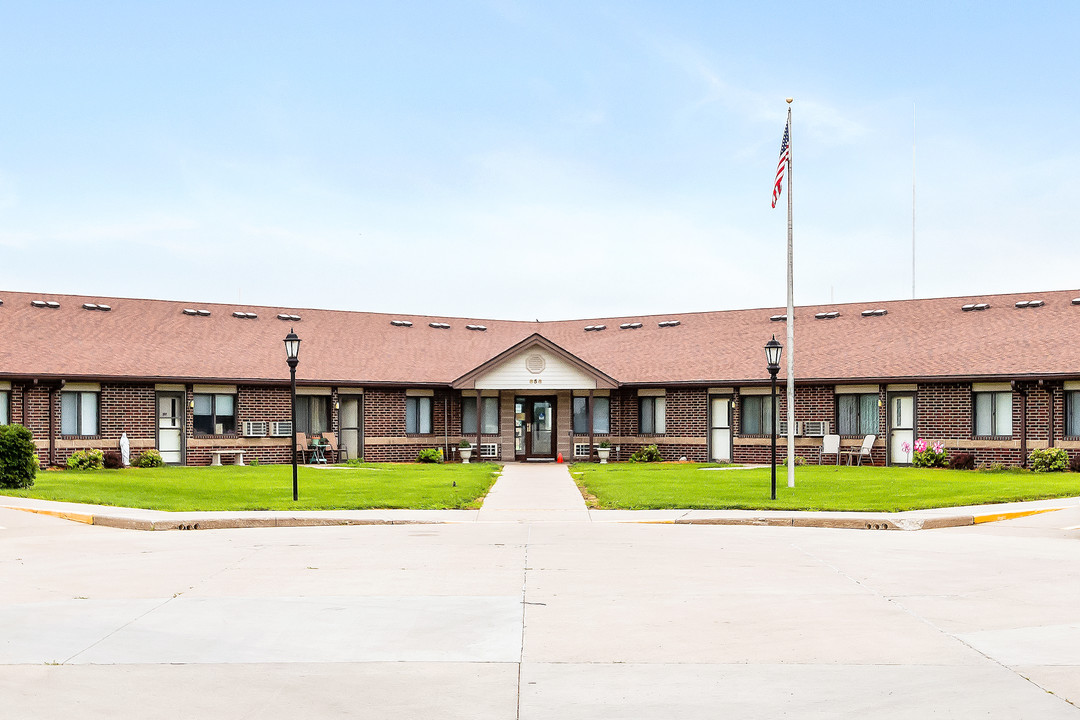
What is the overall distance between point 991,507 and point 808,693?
45.1ft

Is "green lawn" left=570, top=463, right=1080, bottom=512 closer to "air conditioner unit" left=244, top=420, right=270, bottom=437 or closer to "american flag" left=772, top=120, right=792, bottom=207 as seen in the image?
"american flag" left=772, top=120, right=792, bottom=207

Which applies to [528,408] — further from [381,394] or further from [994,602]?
[994,602]

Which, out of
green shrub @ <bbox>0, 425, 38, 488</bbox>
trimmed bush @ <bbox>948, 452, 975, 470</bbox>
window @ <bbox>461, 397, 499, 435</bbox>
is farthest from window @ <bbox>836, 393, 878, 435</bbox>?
green shrub @ <bbox>0, 425, 38, 488</bbox>

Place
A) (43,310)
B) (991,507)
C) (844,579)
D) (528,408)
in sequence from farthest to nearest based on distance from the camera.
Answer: (528,408) < (43,310) < (991,507) < (844,579)

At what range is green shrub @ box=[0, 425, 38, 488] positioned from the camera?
21.7 m

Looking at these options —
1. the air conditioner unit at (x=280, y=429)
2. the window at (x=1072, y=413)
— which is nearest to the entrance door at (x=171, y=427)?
the air conditioner unit at (x=280, y=429)

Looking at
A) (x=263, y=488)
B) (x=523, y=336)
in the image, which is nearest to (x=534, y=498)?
(x=263, y=488)

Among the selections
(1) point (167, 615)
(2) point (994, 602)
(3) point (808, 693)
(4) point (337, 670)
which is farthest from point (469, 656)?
(2) point (994, 602)

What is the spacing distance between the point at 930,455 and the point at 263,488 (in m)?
18.9

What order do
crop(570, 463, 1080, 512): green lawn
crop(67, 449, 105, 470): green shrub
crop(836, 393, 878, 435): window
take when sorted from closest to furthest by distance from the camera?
crop(570, 463, 1080, 512): green lawn, crop(67, 449, 105, 470): green shrub, crop(836, 393, 878, 435): window

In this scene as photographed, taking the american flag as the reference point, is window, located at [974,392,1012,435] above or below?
below

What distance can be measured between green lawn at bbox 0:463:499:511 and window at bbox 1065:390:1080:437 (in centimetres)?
1573

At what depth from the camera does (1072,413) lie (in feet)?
97.9

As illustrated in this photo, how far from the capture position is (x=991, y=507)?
18.7 m
